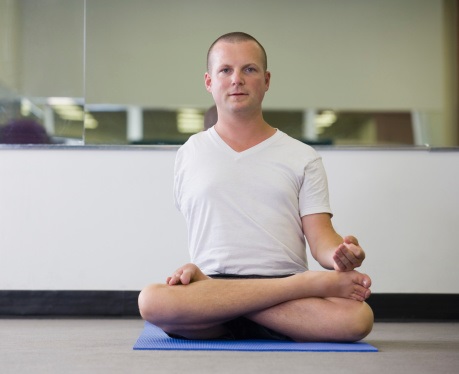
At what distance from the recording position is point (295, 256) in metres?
2.27

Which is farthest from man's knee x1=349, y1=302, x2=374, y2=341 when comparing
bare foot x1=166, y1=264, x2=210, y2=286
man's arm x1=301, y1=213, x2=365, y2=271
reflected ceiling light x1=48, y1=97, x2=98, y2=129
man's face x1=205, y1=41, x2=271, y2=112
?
reflected ceiling light x1=48, y1=97, x2=98, y2=129

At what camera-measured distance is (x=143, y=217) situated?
11.2ft

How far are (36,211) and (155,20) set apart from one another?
3.08 feet

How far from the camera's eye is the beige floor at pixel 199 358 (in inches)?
68.7

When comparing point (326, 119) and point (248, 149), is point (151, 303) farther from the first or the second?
point (326, 119)

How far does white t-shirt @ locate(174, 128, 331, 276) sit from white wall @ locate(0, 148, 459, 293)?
1.08 meters

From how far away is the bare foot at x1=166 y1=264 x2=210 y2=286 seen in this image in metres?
2.12

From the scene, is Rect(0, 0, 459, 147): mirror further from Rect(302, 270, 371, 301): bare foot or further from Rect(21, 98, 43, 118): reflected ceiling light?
Rect(302, 270, 371, 301): bare foot

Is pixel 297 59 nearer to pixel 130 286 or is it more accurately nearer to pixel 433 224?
pixel 433 224

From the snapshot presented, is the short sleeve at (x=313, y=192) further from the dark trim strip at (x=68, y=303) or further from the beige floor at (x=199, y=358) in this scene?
the dark trim strip at (x=68, y=303)

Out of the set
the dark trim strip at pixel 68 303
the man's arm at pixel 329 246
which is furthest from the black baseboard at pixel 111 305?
the man's arm at pixel 329 246

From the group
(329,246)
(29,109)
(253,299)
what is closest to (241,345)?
(253,299)

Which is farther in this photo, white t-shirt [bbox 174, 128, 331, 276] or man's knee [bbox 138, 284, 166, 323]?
white t-shirt [bbox 174, 128, 331, 276]

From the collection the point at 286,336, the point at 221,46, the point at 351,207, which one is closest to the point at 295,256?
the point at 286,336
